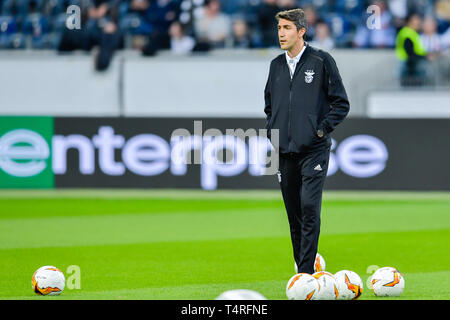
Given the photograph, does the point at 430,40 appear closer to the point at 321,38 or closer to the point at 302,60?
the point at 321,38

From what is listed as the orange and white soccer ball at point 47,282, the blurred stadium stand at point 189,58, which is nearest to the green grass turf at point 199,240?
the orange and white soccer ball at point 47,282

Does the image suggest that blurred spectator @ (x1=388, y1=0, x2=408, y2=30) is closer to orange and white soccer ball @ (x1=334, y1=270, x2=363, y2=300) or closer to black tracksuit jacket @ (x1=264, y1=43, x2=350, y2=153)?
black tracksuit jacket @ (x1=264, y1=43, x2=350, y2=153)

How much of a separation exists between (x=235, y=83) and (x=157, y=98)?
1801 mm

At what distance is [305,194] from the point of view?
906 centimetres

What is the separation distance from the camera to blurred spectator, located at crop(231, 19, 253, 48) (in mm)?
22469

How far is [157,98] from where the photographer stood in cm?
2253

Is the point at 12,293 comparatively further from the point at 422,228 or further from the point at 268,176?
the point at 268,176

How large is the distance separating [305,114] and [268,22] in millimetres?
13337

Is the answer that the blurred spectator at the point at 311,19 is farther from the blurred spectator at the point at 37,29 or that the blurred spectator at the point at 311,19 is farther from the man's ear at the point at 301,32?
the man's ear at the point at 301,32

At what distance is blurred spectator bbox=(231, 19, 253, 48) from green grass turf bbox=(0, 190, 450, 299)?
4.03 m

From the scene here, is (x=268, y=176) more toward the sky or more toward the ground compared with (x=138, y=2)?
more toward the ground

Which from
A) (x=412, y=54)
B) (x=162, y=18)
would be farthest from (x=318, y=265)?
(x=162, y=18)
